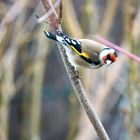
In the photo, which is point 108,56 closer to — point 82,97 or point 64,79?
point 82,97

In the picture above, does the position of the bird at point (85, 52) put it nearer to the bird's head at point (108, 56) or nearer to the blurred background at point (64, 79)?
the bird's head at point (108, 56)

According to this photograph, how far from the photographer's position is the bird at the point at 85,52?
2.86ft

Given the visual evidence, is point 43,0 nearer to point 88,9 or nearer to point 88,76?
point 88,9

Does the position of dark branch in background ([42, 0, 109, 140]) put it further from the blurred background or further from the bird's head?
the blurred background

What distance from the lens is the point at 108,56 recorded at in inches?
34.5

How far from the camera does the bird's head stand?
34.5 inches

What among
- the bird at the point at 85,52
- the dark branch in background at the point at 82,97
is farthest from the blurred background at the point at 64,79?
the dark branch in background at the point at 82,97

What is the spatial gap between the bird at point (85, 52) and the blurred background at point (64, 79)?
0.37 meters

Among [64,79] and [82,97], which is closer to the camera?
[82,97]

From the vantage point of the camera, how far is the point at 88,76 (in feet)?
6.95

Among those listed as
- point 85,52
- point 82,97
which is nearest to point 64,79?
point 85,52

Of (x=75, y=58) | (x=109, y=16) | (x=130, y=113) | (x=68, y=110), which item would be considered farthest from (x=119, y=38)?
(x=75, y=58)

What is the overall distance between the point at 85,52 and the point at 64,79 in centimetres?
256

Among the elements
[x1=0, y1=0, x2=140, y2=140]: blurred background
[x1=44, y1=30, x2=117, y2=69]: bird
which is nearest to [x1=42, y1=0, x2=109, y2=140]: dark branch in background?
[x1=44, y1=30, x2=117, y2=69]: bird
